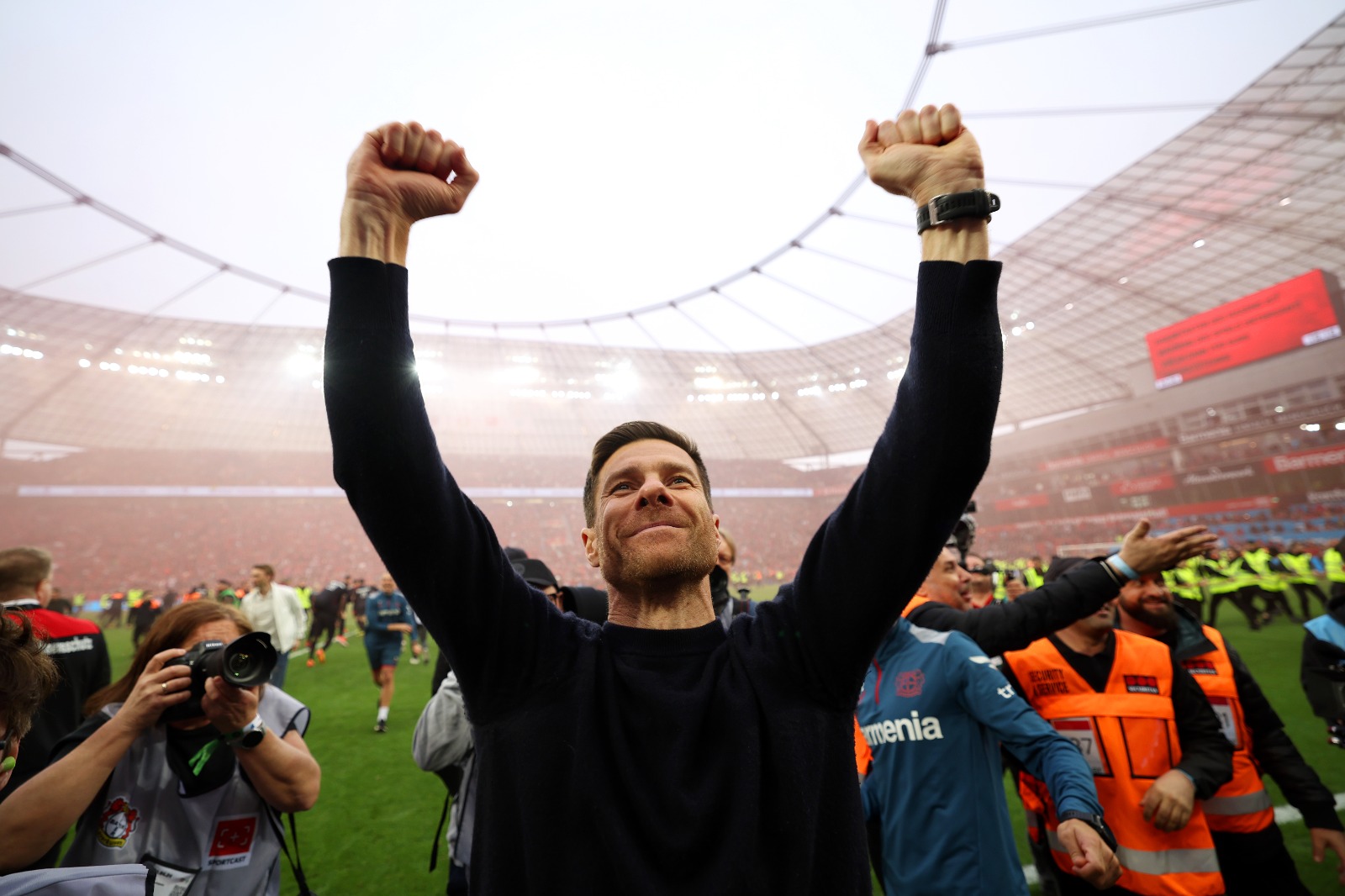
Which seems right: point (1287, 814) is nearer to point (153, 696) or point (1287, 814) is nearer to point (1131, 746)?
point (1131, 746)

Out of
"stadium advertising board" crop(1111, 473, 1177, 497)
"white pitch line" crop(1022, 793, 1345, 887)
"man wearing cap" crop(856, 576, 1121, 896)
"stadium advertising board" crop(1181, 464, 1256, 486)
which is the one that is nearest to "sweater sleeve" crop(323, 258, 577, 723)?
"man wearing cap" crop(856, 576, 1121, 896)

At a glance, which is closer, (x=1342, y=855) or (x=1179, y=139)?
(x=1342, y=855)

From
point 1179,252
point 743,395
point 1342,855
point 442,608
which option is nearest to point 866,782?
point 1342,855

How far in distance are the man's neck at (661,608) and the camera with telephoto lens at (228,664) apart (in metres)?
1.06

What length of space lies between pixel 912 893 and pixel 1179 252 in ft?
104

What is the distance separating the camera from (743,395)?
4538cm

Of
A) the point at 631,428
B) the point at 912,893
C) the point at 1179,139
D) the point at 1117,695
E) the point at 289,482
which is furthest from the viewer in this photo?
the point at 289,482

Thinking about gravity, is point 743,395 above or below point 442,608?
above

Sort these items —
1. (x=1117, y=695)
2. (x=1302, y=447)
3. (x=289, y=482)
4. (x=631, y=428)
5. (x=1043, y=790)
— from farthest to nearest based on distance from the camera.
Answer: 1. (x=289, y=482)
2. (x=1302, y=447)
3. (x=1043, y=790)
4. (x=1117, y=695)
5. (x=631, y=428)

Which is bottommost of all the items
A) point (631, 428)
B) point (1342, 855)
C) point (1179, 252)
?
point (1342, 855)

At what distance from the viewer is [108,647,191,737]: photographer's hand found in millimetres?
1710

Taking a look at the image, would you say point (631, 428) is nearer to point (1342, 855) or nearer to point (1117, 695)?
point (1117, 695)

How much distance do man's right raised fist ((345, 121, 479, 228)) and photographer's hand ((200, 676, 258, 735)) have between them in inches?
59.4

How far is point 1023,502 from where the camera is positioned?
3712 cm
